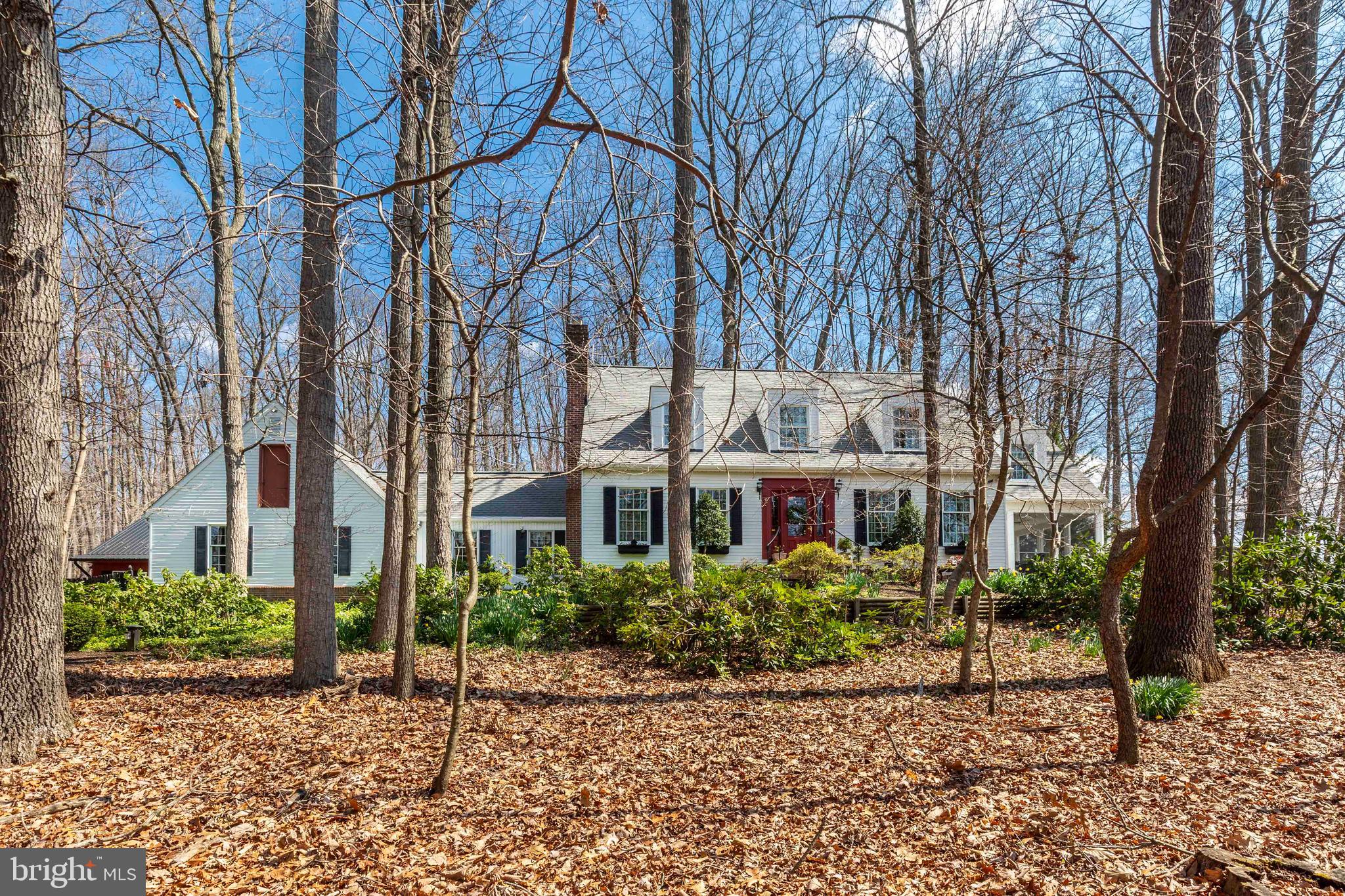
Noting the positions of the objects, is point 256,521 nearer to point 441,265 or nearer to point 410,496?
point 410,496

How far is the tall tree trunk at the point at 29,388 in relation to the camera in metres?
4.41

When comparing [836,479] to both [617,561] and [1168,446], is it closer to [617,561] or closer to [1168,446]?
[617,561]

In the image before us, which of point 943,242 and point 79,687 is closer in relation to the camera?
point 79,687

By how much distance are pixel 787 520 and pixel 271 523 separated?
11686 millimetres

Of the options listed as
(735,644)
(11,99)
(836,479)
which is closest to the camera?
(11,99)

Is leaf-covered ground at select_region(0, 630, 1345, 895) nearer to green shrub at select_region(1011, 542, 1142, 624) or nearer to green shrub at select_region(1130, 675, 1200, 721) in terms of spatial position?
green shrub at select_region(1130, 675, 1200, 721)

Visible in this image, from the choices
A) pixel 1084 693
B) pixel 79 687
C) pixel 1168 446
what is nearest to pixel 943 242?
pixel 1168 446

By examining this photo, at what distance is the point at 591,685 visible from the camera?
23.5ft

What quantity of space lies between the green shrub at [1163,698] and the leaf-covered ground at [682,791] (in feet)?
0.40

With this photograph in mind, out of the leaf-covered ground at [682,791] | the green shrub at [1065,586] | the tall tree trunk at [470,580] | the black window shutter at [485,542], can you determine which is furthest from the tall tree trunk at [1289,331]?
the black window shutter at [485,542]

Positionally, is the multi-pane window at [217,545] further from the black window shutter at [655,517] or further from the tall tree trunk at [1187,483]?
the tall tree trunk at [1187,483]

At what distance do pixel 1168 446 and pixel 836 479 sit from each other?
10219 millimetres

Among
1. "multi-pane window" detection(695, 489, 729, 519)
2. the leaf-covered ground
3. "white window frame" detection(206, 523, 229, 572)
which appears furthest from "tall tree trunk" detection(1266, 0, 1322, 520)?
"white window frame" detection(206, 523, 229, 572)

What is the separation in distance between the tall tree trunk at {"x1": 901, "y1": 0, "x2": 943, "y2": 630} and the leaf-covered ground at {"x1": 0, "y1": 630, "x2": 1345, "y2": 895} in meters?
2.96
